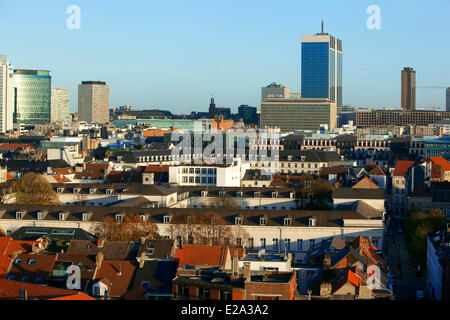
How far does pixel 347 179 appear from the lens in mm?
39312

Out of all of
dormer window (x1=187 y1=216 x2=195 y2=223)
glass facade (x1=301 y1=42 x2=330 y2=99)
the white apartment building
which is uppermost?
glass facade (x1=301 y1=42 x2=330 y2=99)

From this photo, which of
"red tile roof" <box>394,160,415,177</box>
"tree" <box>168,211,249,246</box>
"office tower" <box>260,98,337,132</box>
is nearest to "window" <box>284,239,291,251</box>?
"tree" <box>168,211,249,246</box>

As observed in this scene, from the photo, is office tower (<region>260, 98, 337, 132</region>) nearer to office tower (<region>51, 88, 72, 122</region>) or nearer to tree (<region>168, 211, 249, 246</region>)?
office tower (<region>51, 88, 72, 122</region>)

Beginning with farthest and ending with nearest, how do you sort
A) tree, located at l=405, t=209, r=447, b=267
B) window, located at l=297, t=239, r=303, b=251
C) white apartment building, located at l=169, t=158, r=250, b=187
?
white apartment building, located at l=169, t=158, r=250, b=187
window, located at l=297, t=239, r=303, b=251
tree, located at l=405, t=209, r=447, b=267

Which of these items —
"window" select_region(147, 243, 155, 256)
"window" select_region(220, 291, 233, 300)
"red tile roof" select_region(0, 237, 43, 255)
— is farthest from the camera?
"red tile roof" select_region(0, 237, 43, 255)

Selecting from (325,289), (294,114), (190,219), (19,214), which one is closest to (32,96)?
(294,114)

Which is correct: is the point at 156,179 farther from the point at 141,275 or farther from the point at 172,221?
the point at 141,275

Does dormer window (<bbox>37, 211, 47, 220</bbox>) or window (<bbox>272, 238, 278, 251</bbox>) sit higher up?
dormer window (<bbox>37, 211, 47, 220</bbox>)

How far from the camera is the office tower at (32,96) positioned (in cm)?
11219

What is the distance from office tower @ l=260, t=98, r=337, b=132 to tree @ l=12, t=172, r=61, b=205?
7196cm

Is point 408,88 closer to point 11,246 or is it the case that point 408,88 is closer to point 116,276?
point 11,246

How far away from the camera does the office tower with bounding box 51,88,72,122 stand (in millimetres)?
128375
